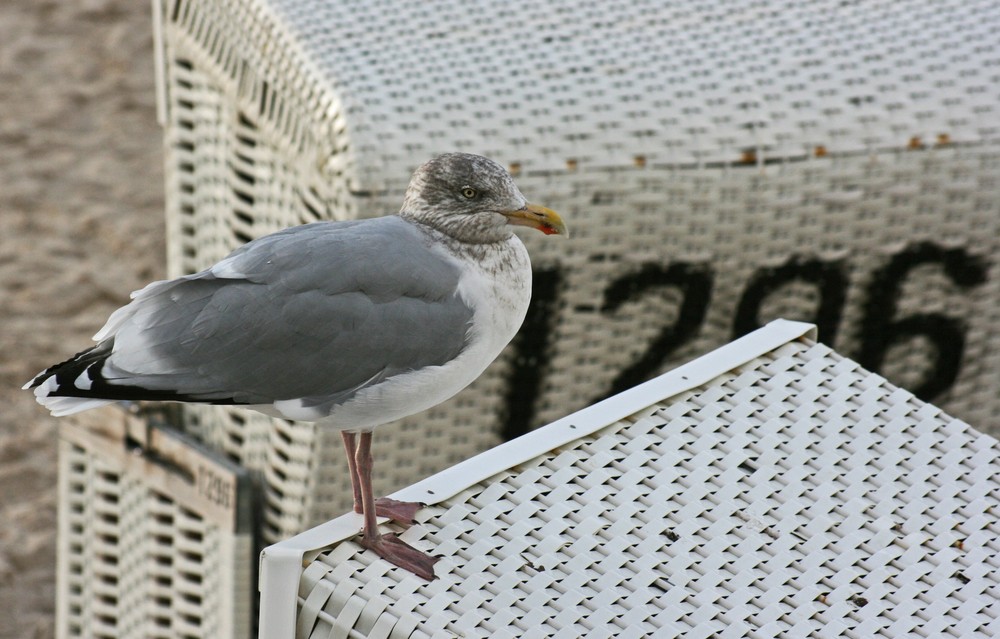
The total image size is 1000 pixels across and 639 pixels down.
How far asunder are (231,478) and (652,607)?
94 cm

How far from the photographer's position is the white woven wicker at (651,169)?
1709 mm

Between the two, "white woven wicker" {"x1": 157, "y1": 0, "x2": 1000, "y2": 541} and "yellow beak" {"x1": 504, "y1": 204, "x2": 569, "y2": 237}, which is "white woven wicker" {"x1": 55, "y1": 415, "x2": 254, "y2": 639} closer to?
"white woven wicker" {"x1": 157, "y1": 0, "x2": 1000, "y2": 541}

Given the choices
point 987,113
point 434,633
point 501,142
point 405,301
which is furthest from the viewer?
point 987,113

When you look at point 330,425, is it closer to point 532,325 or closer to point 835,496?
point 835,496

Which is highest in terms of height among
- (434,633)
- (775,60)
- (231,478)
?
(775,60)

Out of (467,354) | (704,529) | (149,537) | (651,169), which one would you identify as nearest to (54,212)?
(149,537)

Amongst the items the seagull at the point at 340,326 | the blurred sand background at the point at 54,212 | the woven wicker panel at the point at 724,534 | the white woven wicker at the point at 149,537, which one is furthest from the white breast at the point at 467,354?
the blurred sand background at the point at 54,212

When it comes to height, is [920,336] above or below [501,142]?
below

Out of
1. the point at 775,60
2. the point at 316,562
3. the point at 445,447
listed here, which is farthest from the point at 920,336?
the point at 316,562

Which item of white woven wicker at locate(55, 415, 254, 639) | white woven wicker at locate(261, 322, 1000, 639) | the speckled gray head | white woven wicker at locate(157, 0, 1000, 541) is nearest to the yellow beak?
the speckled gray head

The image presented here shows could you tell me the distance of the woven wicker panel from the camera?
3.57 feet

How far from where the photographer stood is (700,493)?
48.4 inches

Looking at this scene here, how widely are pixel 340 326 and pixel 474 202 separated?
159mm

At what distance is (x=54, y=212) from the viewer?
9.80ft
